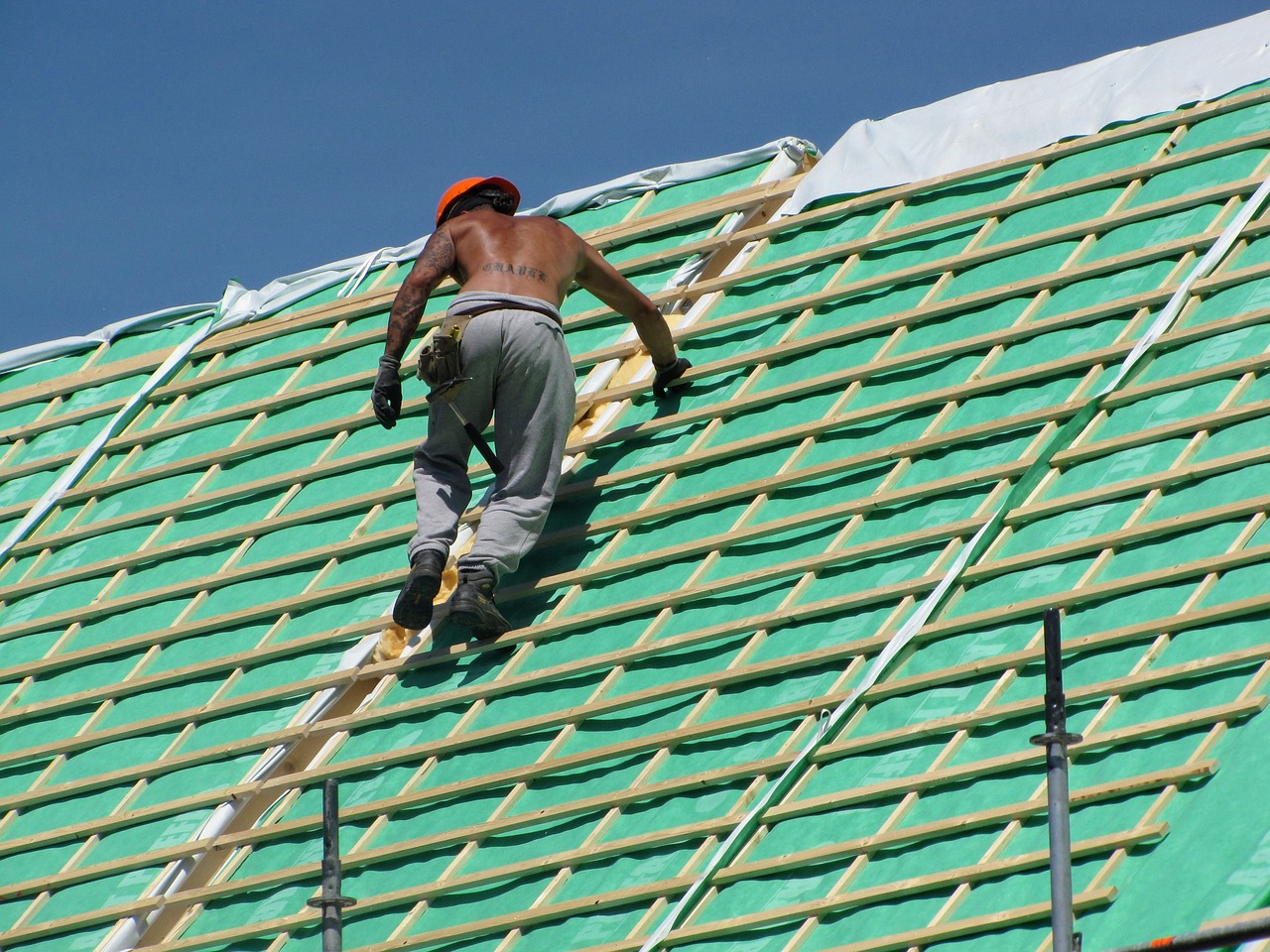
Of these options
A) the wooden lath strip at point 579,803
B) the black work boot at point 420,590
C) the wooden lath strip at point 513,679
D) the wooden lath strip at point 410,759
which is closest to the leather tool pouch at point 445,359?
the black work boot at point 420,590

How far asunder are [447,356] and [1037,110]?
2.56 metres

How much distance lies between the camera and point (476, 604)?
671 centimetres

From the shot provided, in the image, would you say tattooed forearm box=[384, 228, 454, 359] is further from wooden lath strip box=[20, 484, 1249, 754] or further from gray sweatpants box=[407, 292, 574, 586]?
wooden lath strip box=[20, 484, 1249, 754]

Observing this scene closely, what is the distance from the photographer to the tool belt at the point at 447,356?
6938 millimetres

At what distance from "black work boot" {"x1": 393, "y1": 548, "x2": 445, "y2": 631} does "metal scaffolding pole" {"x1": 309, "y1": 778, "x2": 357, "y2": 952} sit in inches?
40.3

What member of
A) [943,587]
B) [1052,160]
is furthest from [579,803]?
[1052,160]

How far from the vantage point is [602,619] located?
22.0 feet

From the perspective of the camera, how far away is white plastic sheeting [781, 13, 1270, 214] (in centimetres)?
772

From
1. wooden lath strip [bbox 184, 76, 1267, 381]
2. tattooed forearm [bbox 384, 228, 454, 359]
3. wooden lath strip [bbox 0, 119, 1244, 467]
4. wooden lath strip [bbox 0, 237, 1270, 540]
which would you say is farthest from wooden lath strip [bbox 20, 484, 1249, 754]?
wooden lath strip [bbox 184, 76, 1267, 381]

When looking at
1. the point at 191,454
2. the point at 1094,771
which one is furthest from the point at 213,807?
the point at 1094,771

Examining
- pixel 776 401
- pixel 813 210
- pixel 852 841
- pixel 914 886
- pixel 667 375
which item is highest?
pixel 813 210

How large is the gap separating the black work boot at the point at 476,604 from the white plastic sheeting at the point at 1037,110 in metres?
2.24

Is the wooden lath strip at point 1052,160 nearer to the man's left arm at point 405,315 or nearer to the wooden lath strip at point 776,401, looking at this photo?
the wooden lath strip at point 776,401

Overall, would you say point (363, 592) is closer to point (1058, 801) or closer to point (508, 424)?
point (508, 424)
